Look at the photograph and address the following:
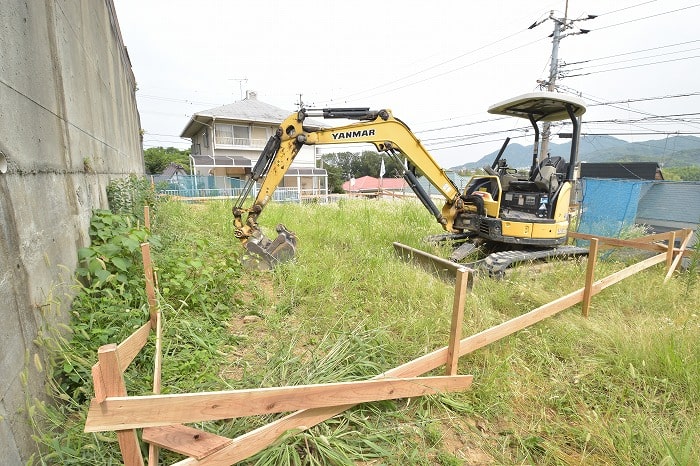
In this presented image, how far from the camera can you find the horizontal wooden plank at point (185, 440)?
1344 mm

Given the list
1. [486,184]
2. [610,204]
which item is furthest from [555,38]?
[486,184]

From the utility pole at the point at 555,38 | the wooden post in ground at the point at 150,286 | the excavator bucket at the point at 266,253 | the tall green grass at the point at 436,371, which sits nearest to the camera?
the tall green grass at the point at 436,371

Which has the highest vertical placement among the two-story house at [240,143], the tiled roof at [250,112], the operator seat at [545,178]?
the tiled roof at [250,112]

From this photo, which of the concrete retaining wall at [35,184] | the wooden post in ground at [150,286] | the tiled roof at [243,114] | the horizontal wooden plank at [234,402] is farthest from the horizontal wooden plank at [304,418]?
the tiled roof at [243,114]

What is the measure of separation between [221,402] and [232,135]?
26654 mm

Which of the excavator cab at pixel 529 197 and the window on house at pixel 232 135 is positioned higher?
the window on house at pixel 232 135

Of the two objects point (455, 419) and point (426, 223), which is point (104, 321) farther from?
point (426, 223)

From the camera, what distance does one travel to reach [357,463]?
187 cm

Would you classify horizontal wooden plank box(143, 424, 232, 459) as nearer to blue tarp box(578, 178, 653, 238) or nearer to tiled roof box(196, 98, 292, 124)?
blue tarp box(578, 178, 653, 238)

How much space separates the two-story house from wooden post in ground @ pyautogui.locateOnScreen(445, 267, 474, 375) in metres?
21.2

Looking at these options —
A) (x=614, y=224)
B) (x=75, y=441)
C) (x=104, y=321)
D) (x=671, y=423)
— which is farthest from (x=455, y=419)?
(x=614, y=224)

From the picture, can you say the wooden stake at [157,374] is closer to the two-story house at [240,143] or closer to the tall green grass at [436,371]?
the tall green grass at [436,371]

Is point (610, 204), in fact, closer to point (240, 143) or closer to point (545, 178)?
point (545, 178)

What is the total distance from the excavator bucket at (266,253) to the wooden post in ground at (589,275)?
12.6 ft
